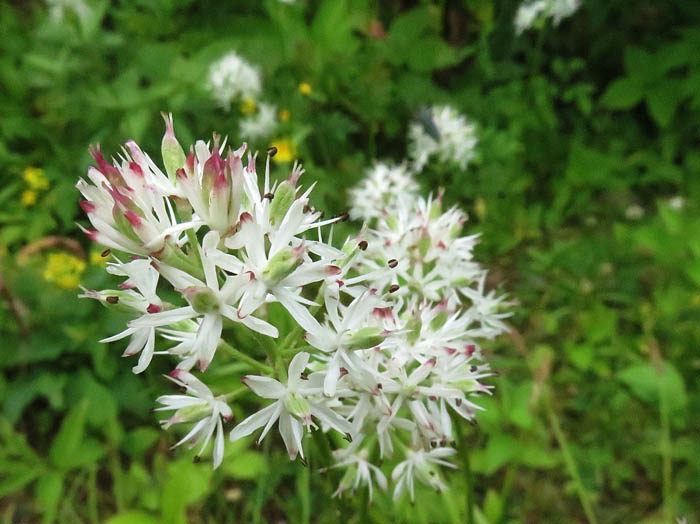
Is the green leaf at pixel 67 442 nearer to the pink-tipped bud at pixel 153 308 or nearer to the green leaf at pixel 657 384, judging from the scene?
the pink-tipped bud at pixel 153 308

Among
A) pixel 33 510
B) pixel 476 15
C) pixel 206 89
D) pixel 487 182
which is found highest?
pixel 476 15

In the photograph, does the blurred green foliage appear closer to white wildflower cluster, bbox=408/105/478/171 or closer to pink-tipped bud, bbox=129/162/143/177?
white wildflower cluster, bbox=408/105/478/171

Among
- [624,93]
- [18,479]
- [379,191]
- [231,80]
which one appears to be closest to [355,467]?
[379,191]

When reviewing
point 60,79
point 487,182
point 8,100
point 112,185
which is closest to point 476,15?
point 487,182

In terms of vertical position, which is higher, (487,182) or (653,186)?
(653,186)

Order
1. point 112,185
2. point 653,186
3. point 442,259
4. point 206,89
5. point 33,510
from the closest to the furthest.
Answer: point 112,185
point 442,259
point 33,510
point 206,89
point 653,186

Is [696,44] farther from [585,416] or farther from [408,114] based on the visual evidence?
[585,416]

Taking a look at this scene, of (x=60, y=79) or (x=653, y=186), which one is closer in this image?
(x=60, y=79)

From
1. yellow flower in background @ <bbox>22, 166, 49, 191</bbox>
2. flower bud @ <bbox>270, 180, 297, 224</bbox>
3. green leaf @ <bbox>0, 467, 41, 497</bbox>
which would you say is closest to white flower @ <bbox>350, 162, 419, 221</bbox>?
flower bud @ <bbox>270, 180, 297, 224</bbox>

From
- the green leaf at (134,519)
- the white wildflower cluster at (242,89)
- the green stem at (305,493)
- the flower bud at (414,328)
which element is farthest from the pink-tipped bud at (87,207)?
the white wildflower cluster at (242,89)
